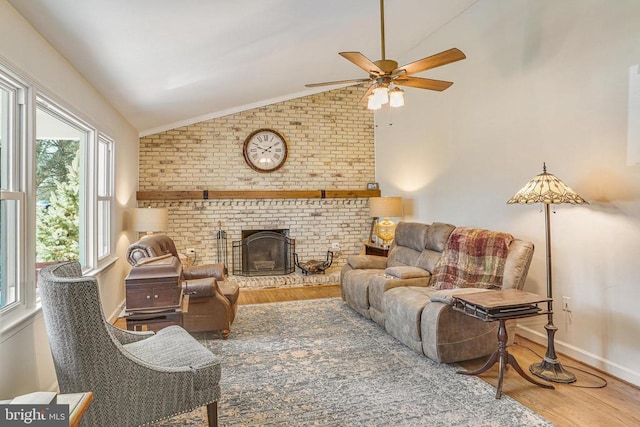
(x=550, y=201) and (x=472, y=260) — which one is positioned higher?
(x=550, y=201)

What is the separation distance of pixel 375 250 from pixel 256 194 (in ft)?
6.81

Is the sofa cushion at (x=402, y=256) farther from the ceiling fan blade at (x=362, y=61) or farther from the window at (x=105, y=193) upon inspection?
the window at (x=105, y=193)

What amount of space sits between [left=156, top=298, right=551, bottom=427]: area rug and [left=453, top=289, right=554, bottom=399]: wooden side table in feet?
0.65

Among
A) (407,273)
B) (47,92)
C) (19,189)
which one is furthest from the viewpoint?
(407,273)

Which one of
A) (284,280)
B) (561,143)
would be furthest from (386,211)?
(561,143)

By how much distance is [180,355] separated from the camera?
2.04 m

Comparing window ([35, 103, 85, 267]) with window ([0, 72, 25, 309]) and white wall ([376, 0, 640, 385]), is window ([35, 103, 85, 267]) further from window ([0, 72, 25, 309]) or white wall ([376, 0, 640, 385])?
white wall ([376, 0, 640, 385])

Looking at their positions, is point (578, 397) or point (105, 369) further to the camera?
point (578, 397)

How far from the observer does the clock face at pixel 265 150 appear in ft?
20.6

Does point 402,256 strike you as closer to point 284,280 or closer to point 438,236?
point 438,236

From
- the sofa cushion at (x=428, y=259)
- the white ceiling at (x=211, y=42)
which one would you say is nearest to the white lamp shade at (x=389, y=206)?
the sofa cushion at (x=428, y=259)

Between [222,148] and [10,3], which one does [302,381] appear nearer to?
[10,3]

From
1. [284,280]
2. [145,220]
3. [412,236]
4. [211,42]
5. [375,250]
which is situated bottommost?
[284,280]

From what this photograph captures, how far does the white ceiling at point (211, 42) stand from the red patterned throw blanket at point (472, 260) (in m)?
2.34
